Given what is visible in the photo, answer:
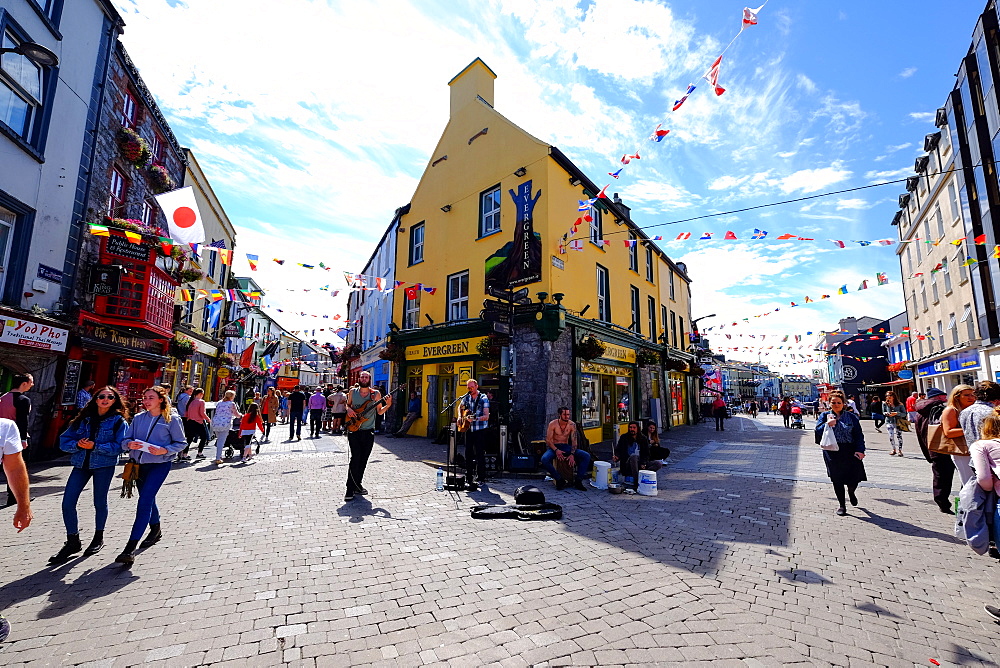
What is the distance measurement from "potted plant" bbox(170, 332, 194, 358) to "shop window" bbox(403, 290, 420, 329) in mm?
7927

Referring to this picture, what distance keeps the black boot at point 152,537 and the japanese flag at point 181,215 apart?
38.1ft

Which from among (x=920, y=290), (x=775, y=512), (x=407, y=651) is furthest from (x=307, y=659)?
(x=920, y=290)

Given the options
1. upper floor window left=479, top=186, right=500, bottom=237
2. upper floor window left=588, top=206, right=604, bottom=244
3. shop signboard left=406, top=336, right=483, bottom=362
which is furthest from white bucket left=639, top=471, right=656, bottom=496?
upper floor window left=588, top=206, right=604, bottom=244

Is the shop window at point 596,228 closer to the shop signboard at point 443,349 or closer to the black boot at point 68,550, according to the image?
the shop signboard at point 443,349

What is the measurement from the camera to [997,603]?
3.42m

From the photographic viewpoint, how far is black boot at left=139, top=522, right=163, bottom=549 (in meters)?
4.48

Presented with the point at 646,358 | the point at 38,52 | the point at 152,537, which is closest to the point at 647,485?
the point at 152,537

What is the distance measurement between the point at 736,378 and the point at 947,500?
402ft

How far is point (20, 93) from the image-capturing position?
8.85m

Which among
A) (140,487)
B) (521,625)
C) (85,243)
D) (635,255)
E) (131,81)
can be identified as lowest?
(521,625)

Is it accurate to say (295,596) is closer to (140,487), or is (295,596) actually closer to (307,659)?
(307,659)

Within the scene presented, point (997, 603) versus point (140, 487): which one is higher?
point (140, 487)

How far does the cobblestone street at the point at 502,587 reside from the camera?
2.77 m

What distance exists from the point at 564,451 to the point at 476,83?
14381 mm
